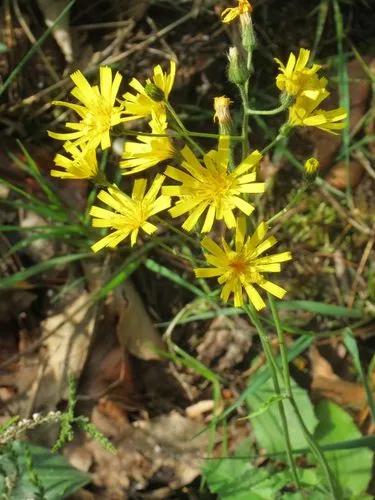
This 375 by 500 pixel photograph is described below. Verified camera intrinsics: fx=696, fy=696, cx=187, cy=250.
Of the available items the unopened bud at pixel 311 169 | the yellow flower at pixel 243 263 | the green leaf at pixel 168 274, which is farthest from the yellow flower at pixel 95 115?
the green leaf at pixel 168 274

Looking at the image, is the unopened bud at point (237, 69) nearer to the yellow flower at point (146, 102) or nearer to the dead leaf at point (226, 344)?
the yellow flower at point (146, 102)

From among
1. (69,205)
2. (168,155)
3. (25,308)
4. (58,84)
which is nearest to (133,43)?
(58,84)

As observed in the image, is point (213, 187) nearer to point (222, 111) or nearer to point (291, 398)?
point (222, 111)

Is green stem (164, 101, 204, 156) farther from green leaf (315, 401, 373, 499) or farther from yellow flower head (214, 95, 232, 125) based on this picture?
green leaf (315, 401, 373, 499)

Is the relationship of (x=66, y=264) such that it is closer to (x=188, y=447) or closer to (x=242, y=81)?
(x=188, y=447)

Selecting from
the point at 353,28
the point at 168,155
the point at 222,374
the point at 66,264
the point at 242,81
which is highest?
the point at 353,28
